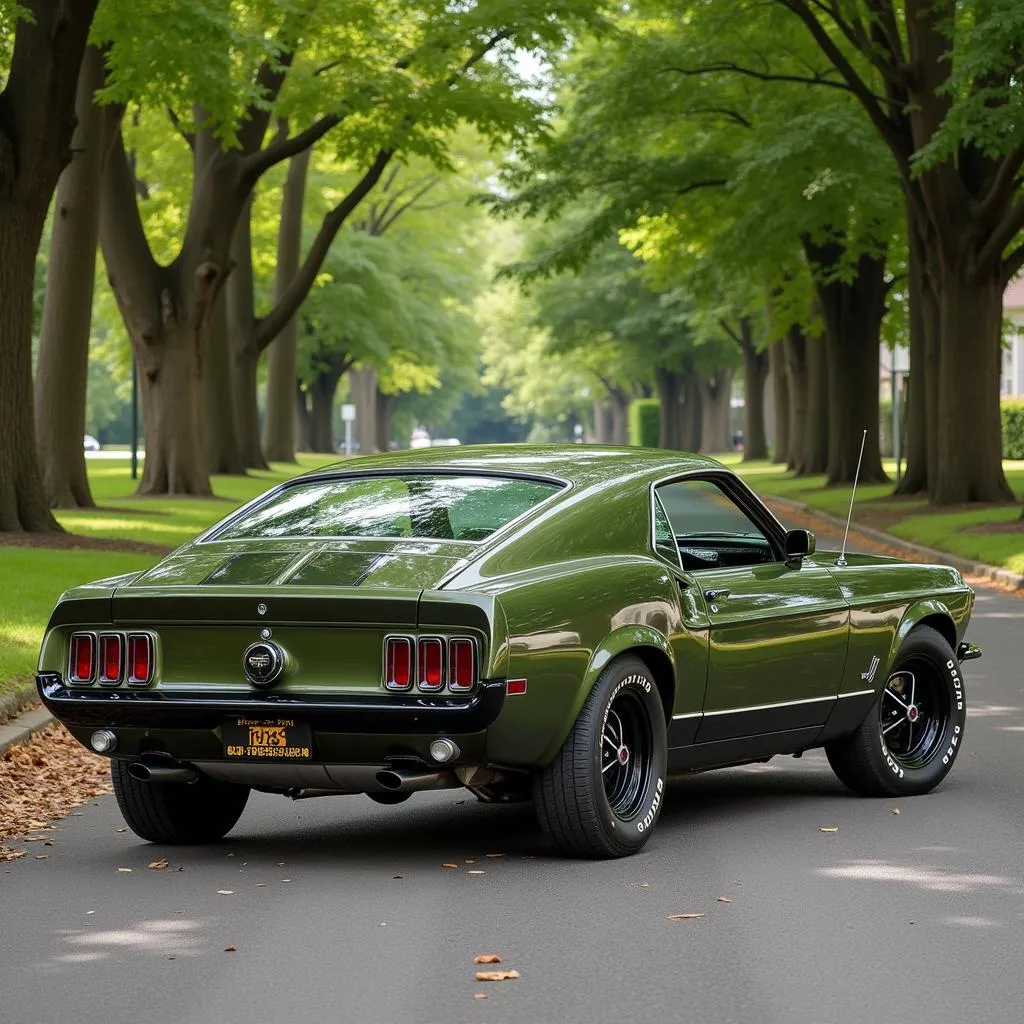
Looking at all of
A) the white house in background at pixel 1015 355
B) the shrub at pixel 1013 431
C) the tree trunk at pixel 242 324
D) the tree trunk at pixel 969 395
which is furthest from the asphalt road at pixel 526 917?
the white house in background at pixel 1015 355

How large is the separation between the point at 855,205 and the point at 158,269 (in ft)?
36.4

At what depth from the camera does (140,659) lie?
767 cm

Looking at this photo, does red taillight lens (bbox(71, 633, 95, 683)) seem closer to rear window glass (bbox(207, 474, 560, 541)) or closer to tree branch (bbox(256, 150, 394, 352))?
rear window glass (bbox(207, 474, 560, 541))

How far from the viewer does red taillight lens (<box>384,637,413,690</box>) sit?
23.8ft

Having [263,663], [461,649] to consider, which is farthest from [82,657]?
[461,649]

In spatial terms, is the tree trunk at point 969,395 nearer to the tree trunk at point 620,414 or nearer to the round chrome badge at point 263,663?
the round chrome badge at point 263,663

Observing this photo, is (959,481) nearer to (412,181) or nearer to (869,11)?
(869,11)

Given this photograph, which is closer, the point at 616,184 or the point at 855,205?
the point at 855,205

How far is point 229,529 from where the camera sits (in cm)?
846

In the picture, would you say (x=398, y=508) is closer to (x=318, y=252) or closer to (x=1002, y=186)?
(x=1002, y=186)

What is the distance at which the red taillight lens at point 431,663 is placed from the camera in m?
7.23

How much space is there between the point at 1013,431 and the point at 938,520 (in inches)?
1278

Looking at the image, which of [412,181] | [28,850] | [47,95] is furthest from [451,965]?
[412,181]

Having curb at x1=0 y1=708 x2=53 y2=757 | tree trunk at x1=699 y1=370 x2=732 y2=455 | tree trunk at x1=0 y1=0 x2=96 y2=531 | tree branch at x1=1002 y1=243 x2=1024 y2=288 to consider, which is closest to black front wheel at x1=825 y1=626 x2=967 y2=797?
curb at x1=0 y1=708 x2=53 y2=757
